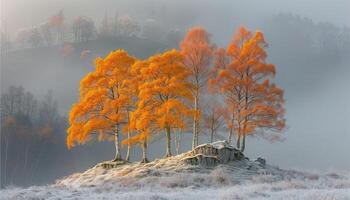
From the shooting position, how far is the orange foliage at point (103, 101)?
39.1 m

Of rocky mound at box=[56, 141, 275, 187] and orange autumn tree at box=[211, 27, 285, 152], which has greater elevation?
orange autumn tree at box=[211, 27, 285, 152]

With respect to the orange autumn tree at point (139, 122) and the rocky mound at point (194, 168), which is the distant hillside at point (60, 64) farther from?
the rocky mound at point (194, 168)

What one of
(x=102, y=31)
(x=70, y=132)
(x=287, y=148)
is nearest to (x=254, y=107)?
(x=70, y=132)

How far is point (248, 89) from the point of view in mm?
38625

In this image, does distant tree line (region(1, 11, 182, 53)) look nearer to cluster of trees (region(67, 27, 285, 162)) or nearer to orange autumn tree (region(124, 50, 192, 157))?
cluster of trees (region(67, 27, 285, 162))

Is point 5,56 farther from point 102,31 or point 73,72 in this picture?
point 102,31

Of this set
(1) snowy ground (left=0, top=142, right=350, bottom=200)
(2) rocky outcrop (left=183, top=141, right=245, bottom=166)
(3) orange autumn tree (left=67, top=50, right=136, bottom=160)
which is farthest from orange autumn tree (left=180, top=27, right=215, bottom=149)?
(1) snowy ground (left=0, top=142, right=350, bottom=200)

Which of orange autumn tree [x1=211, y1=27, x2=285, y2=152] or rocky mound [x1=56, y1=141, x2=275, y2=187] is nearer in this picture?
rocky mound [x1=56, y1=141, x2=275, y2=187]

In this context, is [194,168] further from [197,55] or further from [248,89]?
[197,55]

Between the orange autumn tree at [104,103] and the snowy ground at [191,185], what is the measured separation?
3694mm

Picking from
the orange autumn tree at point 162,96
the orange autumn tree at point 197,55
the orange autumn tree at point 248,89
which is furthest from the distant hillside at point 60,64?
the orange autumn tree at point 248,89

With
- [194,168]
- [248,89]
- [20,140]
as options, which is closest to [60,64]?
[20,140]

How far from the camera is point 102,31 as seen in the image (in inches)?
6486

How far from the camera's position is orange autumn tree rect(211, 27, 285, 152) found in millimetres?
38156
